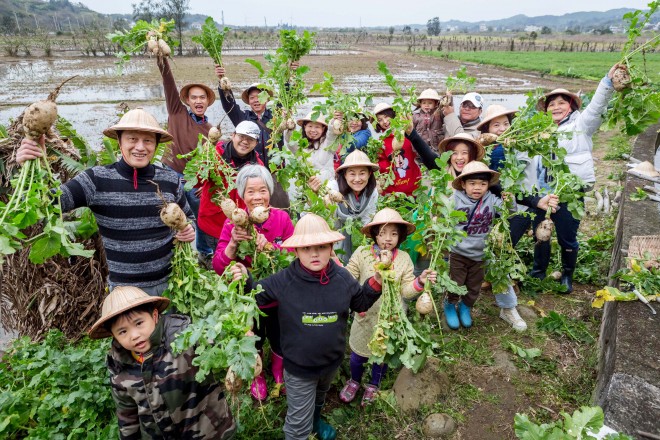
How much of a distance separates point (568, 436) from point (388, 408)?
159 centimetres

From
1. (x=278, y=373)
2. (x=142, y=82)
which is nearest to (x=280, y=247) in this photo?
(x=278, y=373)

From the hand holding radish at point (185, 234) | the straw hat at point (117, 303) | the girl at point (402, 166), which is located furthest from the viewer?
the girl at point (402, 166)

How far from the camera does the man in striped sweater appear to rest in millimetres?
2672

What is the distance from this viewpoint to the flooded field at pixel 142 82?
13648 mm

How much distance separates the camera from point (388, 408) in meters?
3.24

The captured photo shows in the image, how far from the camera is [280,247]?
122 inches

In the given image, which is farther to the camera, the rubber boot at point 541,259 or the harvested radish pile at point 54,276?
the rubber boot at point 541,259

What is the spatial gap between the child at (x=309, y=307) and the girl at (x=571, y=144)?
2.26 metres

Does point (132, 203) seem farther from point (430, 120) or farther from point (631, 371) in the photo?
point (430, 120)

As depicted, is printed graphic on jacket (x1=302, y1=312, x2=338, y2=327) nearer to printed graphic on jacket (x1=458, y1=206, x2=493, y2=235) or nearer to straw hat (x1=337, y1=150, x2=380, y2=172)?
straw hat (x1=337, y1=150, x2=380, y2=172)

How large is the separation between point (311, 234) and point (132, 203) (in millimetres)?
1243

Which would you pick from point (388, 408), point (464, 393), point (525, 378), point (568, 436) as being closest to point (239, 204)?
point (388, 408)

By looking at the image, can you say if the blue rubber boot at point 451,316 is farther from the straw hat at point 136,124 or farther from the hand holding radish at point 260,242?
the straw hat at point 136,124

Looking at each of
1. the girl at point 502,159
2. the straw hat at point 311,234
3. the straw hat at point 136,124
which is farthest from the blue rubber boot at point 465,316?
the straw hat at point 136,124
